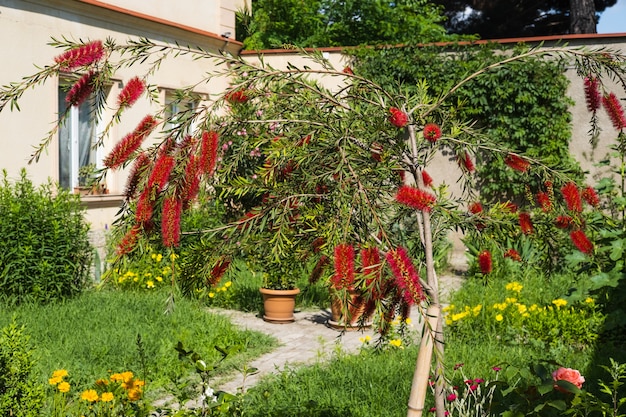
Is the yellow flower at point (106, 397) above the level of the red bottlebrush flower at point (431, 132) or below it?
below

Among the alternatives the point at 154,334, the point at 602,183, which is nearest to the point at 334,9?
the point at 602,183

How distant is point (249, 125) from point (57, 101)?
282 inches

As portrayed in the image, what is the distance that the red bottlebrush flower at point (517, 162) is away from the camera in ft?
7.09

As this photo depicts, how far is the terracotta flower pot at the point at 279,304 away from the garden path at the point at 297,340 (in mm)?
74

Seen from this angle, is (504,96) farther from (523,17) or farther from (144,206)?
(523,17)

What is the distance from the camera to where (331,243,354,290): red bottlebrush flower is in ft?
5.27

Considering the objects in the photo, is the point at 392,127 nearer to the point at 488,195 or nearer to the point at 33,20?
the point at 33,20

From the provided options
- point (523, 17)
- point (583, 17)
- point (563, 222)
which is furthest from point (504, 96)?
point (523, 17)

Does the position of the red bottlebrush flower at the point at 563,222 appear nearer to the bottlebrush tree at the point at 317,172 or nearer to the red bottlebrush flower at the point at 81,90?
the bottlebrush tree at the point at 317,172

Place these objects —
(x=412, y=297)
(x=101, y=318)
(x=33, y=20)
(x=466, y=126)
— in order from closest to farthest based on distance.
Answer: (x=412, y=297) < (x=466, y=126) < (x=101, y=318) < (x=33, y=20)

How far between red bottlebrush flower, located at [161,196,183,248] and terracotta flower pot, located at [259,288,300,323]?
5215mm

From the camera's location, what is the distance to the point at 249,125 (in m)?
2.26

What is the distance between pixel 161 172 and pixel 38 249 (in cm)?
548

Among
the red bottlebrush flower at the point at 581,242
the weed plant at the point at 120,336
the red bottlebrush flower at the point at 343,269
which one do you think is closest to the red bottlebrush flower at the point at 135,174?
the red bottlebrush flower at the point at 343,269
